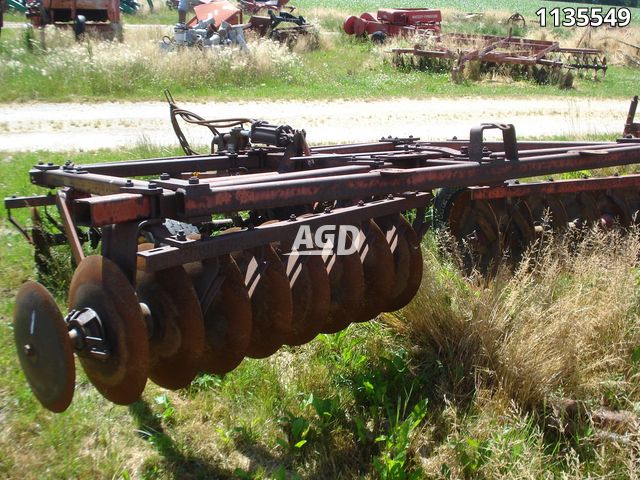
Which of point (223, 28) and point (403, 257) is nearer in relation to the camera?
point (403, 257)

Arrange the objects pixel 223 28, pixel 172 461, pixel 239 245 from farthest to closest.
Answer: pixel 223 28
pixel 172 461
pixel 239 245

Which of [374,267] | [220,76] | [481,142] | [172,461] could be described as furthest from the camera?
[220,76]

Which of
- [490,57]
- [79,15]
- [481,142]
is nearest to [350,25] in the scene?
[490,57]

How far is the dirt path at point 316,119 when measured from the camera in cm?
906

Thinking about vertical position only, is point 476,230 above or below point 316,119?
below

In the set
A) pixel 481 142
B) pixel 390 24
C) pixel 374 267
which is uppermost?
pixel 390 24

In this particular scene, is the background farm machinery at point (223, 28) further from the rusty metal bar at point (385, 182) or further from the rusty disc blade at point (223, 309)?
the rusty disc blade at point (223, 309)

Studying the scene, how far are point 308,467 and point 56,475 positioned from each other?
1111 millimetres

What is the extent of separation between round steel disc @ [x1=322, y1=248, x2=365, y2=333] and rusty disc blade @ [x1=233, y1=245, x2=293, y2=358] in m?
0.38

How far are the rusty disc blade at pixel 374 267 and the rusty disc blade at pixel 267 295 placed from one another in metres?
0.59

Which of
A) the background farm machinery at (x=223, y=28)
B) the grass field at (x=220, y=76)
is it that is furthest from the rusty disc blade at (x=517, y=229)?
the background farm machinery at (x=223, y=28)

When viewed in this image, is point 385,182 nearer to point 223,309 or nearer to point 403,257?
point 403,257

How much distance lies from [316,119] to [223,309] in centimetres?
840

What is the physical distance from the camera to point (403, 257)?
3873 mm
